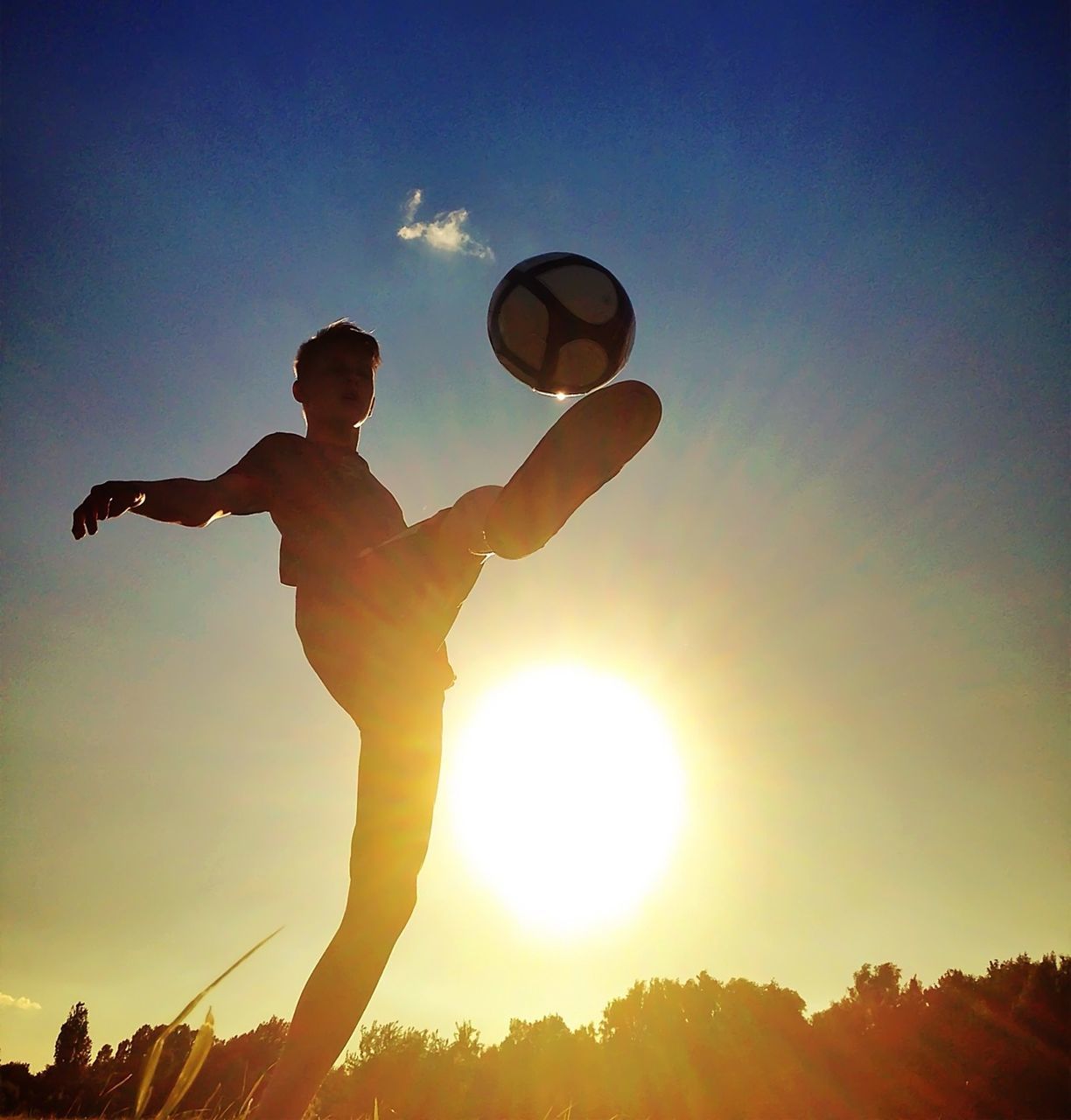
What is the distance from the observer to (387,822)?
2480 mm

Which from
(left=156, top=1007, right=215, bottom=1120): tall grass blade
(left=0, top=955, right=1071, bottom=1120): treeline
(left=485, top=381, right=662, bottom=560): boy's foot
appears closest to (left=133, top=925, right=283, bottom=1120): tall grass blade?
(left=156, top=1007, right=215, bottom=1120): tall grass blade

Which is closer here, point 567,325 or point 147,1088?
point 147,1088

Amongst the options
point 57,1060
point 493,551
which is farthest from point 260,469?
point 57,1060

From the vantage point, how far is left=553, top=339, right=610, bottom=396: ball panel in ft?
11.1

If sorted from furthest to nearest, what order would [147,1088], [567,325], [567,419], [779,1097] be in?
1. [779,1097]
2. [567,325]
3. [567,419]
4. [147,1088]

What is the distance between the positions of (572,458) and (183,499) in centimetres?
151

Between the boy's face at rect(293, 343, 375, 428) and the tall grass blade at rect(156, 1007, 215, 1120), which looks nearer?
the tall grass blade at rect(156, 1007, 215, 1120)

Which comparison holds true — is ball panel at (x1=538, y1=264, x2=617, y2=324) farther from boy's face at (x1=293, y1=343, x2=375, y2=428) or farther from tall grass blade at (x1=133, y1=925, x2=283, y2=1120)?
tall grass blade at (x1=133, y1=925, x2=283, y2=1120)

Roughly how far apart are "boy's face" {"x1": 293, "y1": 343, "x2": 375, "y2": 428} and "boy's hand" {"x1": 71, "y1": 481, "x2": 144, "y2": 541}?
1.09 metres

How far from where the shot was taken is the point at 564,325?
11.2 ft

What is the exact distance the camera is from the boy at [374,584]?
226cm

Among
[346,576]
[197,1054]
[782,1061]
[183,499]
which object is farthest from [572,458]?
[782,1061]

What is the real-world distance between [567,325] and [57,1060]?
322cm

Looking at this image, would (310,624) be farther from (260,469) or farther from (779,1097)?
(779,1097)
